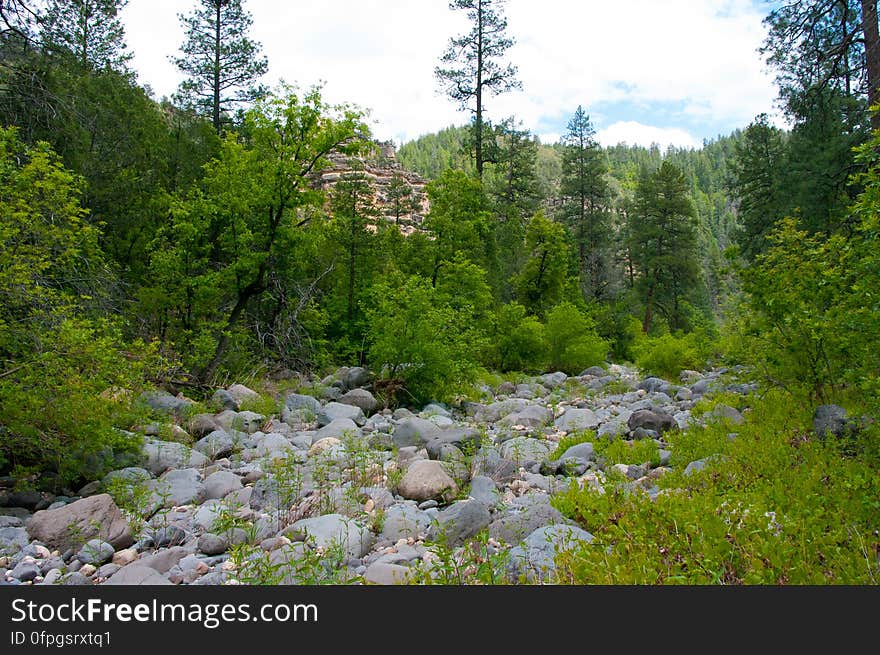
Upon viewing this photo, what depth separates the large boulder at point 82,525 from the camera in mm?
4438

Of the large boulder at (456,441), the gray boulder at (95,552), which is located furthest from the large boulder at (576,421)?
the gray boulder at (95,552)

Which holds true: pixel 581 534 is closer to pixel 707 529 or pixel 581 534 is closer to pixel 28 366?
pixel 707 529

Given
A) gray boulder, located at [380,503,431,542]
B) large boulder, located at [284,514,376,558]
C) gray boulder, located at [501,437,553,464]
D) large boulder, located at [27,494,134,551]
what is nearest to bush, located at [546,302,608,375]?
gray boulder, located at [501,437,553,464]

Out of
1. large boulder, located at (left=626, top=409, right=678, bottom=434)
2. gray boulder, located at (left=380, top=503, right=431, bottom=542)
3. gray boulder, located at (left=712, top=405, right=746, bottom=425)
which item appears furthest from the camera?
large boulder, located at (left=626, top=409, right=678, bottom=434)

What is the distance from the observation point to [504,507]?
5.07m

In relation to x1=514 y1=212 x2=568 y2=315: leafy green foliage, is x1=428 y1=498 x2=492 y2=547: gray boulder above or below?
below

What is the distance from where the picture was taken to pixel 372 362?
11.7 metres

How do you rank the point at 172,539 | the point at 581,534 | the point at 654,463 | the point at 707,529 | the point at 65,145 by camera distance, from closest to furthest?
the point at 707,529
the point at 581,534
the point at 172,539
the point at 654,463
the point at 65,145

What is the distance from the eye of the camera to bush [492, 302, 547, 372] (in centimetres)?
1672

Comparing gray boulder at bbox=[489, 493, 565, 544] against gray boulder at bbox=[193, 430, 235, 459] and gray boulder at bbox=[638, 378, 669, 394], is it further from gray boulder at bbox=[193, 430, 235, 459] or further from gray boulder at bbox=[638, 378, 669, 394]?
gray boulder at bbox=[638, 378, 669, 394]

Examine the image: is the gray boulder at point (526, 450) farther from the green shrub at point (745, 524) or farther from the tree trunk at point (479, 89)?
the tree trunk at point (479, 89)

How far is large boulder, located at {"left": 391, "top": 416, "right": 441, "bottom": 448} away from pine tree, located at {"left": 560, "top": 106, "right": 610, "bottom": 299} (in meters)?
25.9

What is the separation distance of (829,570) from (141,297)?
10.9m
